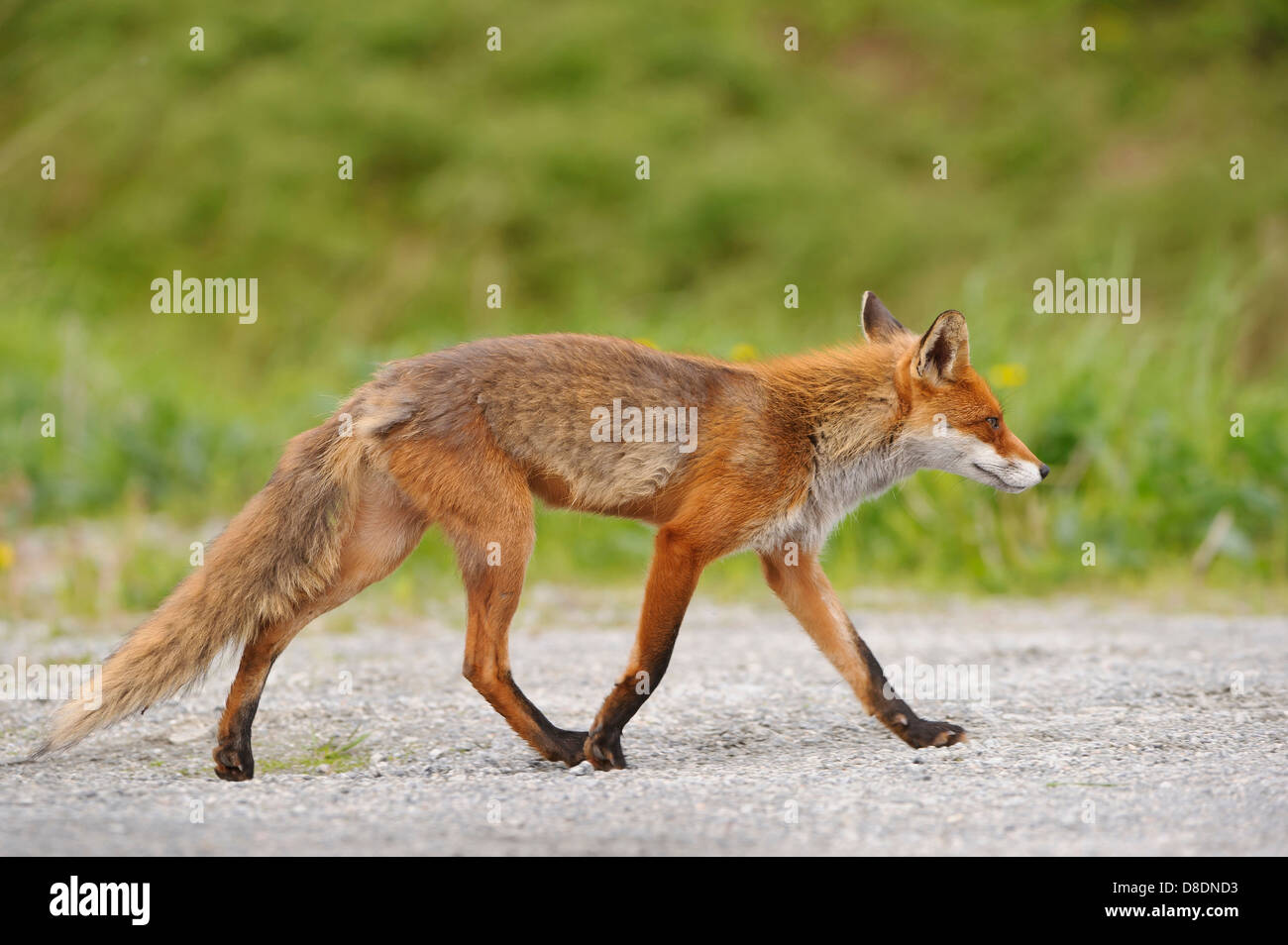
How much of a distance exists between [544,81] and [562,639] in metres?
11.4

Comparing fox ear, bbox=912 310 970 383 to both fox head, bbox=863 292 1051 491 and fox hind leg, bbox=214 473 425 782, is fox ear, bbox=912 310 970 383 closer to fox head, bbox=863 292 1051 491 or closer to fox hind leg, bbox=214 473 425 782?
fox head, bbox=863 292 1051 491

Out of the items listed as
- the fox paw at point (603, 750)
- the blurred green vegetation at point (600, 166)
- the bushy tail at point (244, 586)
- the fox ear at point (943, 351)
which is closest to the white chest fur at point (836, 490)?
the fox ear at point (943, 351)

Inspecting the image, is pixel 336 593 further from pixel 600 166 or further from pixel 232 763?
pixel 600 166

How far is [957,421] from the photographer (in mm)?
5324

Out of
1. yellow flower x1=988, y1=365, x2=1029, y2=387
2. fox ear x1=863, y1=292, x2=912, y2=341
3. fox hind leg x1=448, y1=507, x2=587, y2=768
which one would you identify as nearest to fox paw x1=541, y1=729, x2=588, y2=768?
fox hind leg x1=448, y1=507, x2=587, y2=768

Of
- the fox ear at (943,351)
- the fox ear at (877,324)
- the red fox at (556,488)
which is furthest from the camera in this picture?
the fox ear at (877,324)

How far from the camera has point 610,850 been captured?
3.51 m

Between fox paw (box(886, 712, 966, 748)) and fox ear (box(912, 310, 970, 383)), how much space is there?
1270 millimetres

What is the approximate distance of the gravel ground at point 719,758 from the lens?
3670mm

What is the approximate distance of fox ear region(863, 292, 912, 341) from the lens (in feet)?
18.8

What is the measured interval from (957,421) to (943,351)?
28cm

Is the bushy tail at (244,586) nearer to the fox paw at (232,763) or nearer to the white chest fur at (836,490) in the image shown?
the fox paw at (232,763)

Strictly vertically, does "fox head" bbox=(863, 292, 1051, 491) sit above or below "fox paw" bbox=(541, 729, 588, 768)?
above

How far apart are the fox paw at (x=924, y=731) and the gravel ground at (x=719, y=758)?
3.7 inches
